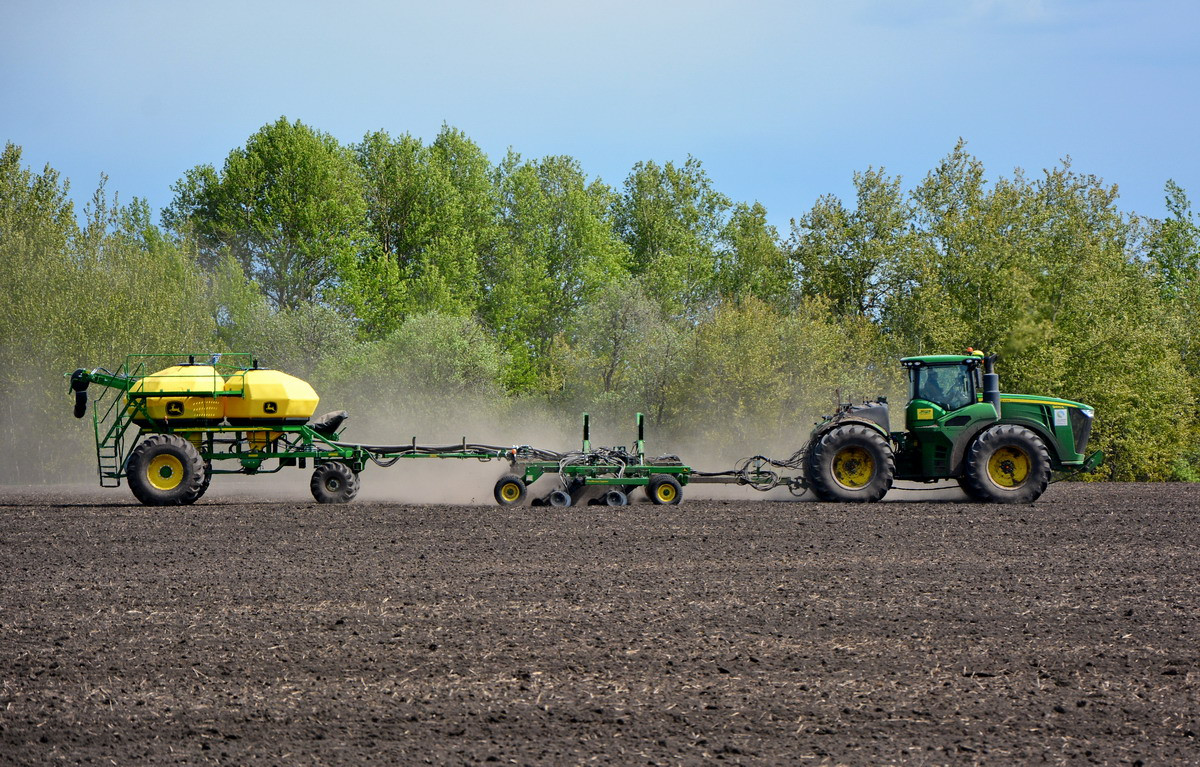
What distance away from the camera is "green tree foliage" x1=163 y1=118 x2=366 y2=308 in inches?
1827

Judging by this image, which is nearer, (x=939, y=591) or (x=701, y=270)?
(x=939, y=591)

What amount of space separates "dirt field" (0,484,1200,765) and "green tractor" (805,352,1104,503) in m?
3.95

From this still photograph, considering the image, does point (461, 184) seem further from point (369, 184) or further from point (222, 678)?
point (222, 678)

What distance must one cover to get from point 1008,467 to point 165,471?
14103mm

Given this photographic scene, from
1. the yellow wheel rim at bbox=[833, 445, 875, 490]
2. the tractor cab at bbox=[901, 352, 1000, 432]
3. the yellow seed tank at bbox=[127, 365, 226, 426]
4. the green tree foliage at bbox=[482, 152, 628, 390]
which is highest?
the green tree foliage at bbox=[482, 152, 628, 390]

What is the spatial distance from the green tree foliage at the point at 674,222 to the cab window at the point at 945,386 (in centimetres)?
3661

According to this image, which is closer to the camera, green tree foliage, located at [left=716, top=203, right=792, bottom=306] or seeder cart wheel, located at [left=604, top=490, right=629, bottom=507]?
seeder cart wheel, located at [left=604, top=490, right=629, bottom=507]

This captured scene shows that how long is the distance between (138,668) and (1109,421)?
3469 cm

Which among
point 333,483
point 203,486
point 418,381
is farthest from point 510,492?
point 418,381

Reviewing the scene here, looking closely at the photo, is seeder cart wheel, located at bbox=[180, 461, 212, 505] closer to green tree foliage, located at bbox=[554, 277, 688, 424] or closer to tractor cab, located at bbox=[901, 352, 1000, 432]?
tractor cab, located at bbox=[901, 352, 1000, 432]

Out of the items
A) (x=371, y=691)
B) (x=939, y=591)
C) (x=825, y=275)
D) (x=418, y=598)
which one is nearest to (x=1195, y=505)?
(x=939, y=591)

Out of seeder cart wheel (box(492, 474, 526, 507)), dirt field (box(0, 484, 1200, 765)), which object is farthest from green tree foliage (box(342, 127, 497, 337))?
dirt field (box(0, 484, 1200, 765))

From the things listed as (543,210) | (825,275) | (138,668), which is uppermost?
(543,210)

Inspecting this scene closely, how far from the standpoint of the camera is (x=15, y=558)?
1312 centimetres
